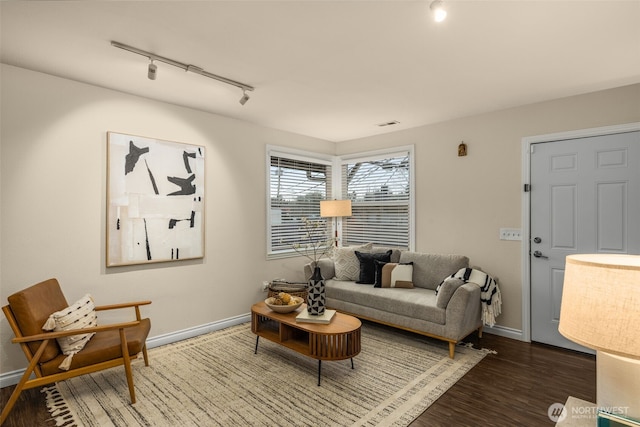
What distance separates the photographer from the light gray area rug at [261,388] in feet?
7.43

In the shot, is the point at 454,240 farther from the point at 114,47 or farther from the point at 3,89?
the point at 3,89

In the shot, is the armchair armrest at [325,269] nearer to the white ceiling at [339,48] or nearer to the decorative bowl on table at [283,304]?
the decorative bowl on table at [283,304]

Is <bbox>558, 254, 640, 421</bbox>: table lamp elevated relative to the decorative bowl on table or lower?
elevated

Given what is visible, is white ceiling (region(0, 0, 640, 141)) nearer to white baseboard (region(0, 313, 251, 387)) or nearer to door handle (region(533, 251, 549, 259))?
door handle (region(533, 251, 549, 259))

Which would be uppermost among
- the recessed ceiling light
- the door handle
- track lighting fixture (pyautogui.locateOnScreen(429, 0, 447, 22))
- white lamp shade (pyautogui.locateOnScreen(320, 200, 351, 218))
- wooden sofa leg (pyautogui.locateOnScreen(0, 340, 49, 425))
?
the recessed ceiling light

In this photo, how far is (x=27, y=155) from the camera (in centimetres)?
273

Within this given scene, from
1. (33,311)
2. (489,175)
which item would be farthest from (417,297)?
(33,311)

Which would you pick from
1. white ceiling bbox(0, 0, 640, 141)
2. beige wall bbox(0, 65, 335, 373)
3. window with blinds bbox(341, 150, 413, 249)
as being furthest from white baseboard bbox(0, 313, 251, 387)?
white ceiling bbox(0, 0, 640, 141)

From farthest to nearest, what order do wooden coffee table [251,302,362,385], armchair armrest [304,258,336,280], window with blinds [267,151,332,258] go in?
window with blinds [267,151,332,258], armchair armrest [304,258,336,280], wooden coffee table [251,302,362,385]

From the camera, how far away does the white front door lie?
10.1ft

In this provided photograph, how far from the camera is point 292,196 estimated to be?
16.3ft

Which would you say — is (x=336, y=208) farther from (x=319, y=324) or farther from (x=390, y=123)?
(x=319, y=324)

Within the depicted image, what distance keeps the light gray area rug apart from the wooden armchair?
27cm

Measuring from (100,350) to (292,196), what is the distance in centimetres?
310
